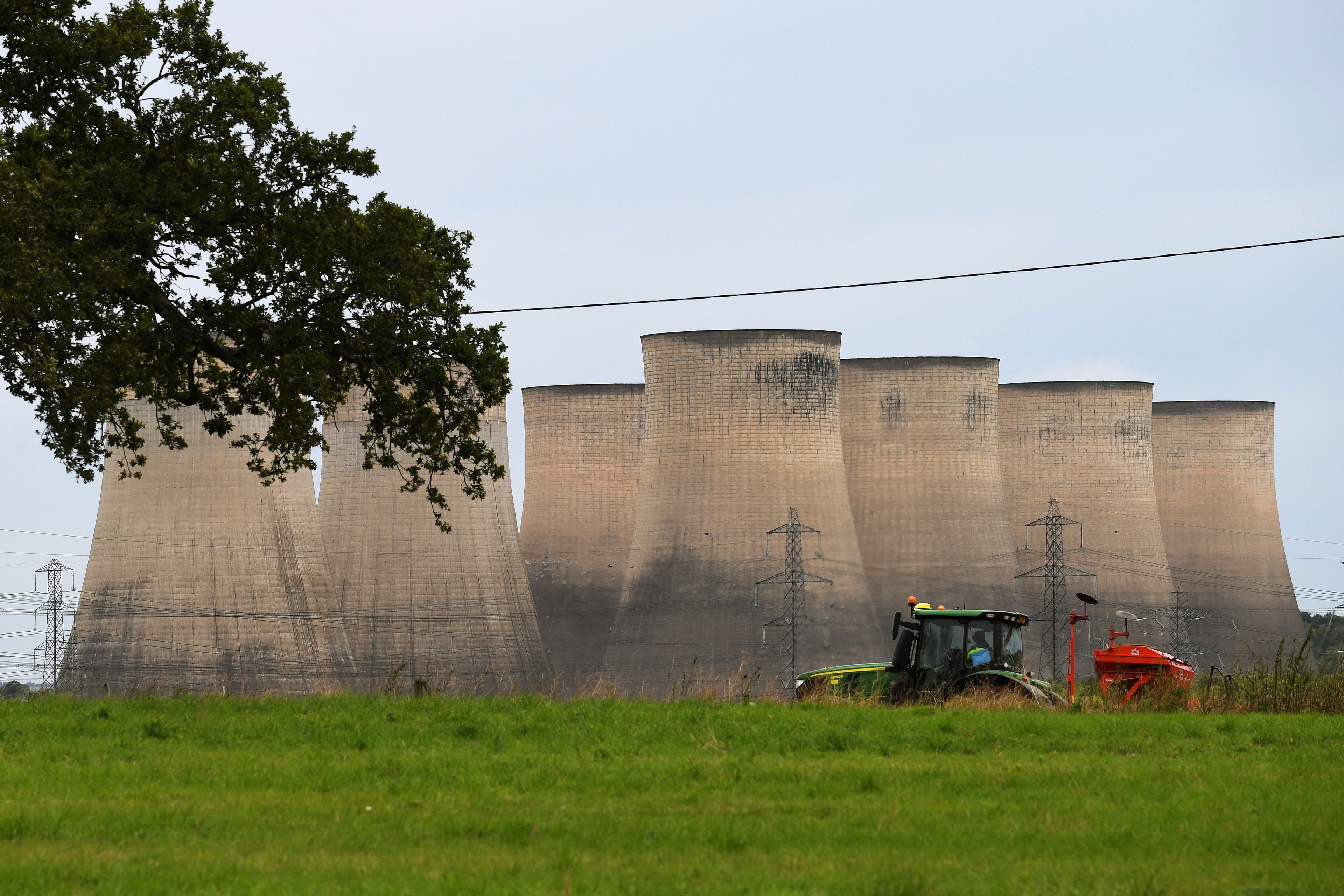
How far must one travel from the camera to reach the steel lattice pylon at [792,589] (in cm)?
3397

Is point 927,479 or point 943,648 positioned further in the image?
point 927,479

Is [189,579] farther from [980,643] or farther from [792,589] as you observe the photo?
[980,643]

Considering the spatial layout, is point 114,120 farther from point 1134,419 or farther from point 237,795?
point 1134,419

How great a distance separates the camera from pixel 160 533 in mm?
29391

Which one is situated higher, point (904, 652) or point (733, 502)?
point (733, 502)

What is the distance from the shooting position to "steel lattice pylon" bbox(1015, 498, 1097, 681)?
135 ft

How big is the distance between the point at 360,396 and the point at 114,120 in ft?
70.0

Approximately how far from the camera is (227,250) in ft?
46.1

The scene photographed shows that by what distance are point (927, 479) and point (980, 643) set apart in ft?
79.7

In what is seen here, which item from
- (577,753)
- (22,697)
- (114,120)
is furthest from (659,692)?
(577,753)

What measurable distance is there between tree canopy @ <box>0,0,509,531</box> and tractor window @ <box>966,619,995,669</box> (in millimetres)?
4871

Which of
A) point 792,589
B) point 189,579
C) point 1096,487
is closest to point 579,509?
point 792,589

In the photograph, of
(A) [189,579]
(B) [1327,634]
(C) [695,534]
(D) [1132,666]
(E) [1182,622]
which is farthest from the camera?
(B) [1327,634]

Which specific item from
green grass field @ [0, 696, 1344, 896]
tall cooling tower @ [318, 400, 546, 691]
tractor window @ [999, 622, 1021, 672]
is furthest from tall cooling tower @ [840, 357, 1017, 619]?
green grass field @ [0, 696, 1344, 896]
